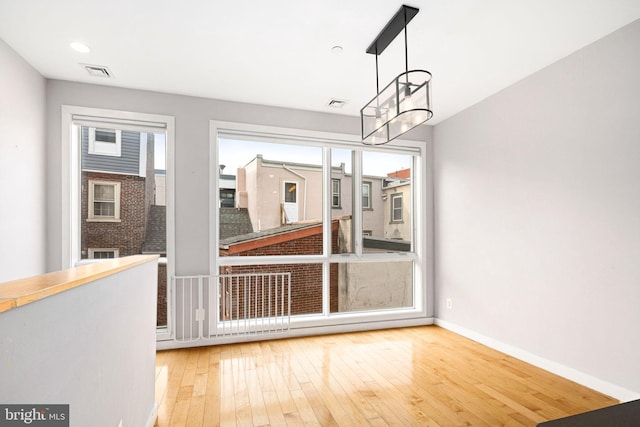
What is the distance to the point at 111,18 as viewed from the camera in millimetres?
2121

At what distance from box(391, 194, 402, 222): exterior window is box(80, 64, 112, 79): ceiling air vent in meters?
3.35

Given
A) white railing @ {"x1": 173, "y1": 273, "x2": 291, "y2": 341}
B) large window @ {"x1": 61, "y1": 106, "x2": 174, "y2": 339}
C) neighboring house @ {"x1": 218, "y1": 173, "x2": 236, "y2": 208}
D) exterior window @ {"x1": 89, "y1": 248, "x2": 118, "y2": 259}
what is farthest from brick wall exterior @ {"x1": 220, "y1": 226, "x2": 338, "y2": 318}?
exterior window @ {"x1": 89, "y1": 248, "x2": 118, "y2": 259}

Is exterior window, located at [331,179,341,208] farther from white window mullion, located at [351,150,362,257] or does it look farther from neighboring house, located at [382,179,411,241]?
neighboring house, located at [382,179,411,241]

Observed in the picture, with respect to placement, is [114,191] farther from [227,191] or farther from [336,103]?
[336,103]

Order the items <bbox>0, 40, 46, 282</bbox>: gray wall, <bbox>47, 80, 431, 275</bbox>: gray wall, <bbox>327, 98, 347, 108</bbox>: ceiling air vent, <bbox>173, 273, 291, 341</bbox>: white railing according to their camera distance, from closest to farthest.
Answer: <bbox>0, 40, 46, 282</bbox>: gray wall < <bbox>47, 80, 431, 275</bbox>: gray wall < <bbox>173, 273, 291, 341</bbox>: white railing < <bbox>327, 98, 347, 108</bbox>: ceiling air vent

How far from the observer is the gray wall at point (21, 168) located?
236cm

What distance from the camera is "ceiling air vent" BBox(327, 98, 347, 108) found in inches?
136

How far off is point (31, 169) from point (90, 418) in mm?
2562

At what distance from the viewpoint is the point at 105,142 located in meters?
3.24

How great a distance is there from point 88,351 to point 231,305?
236 cm

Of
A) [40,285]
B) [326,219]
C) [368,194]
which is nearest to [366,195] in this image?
[368,194]

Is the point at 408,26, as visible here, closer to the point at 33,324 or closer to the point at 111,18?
the point at 111,18

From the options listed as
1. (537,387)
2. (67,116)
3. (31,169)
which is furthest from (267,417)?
(67,116)

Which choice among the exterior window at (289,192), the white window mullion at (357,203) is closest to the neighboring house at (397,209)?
the white window mullion at (357,203)
